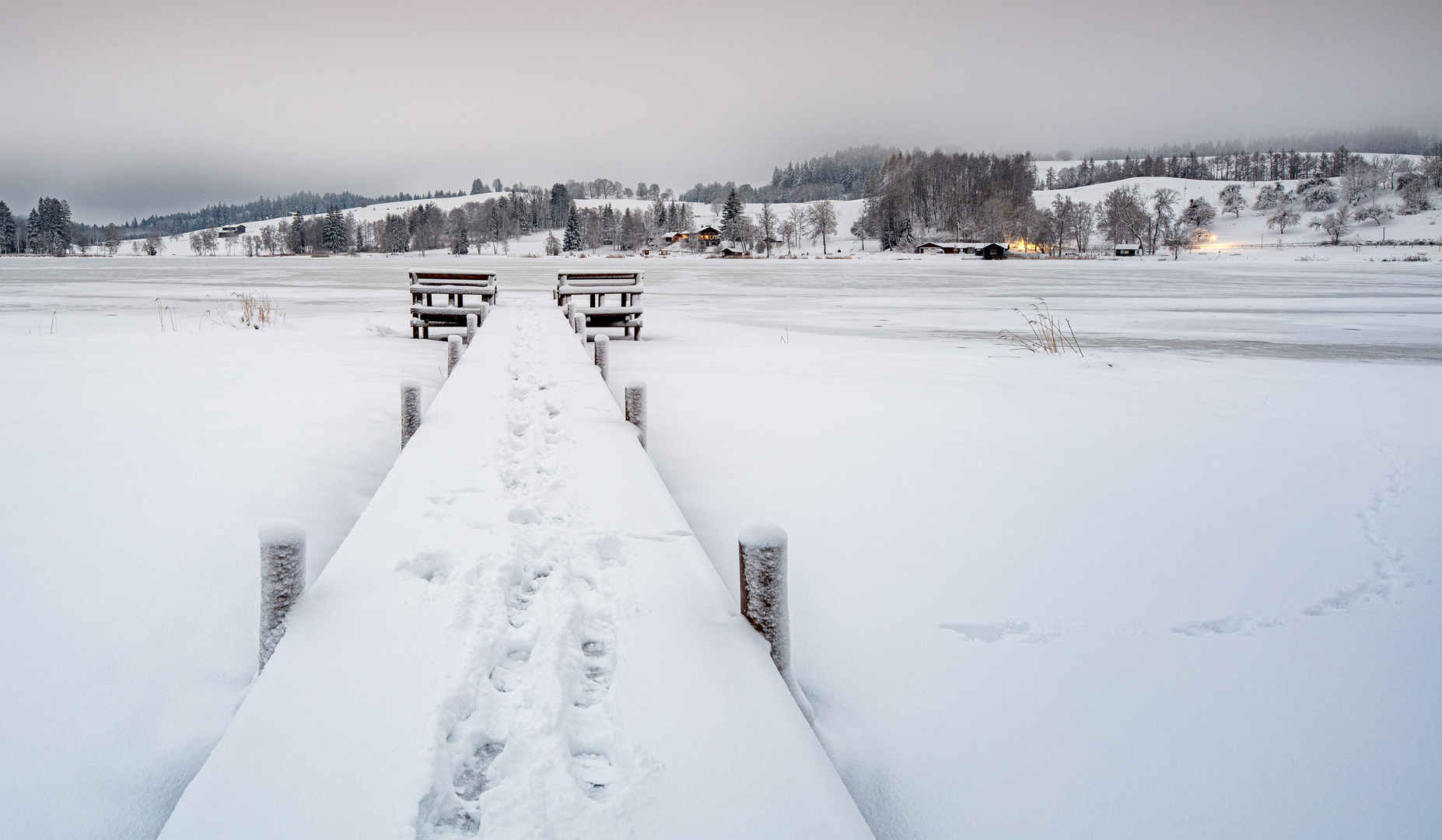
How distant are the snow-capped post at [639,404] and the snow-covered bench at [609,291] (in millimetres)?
8459

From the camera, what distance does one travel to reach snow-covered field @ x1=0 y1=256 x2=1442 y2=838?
2725mm

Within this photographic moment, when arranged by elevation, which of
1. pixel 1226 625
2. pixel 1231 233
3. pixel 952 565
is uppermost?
pixel 1231 233

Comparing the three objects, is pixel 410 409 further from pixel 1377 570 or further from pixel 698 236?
pixel 698 236

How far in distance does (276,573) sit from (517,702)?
3.55ft

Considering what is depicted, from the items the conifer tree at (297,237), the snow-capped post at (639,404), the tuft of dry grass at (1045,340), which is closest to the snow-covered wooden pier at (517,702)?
the snow-capped post at (639,404)

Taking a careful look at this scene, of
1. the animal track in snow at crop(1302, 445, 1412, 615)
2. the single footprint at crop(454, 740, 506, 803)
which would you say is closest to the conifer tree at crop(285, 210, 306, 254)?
the single footprint at crop(454, 740, 506, 803)

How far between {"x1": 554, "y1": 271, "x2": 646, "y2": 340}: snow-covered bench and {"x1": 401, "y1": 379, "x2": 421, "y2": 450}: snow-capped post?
861cm

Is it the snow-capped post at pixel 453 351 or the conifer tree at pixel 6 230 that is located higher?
the conifer tree at pixel 6 230

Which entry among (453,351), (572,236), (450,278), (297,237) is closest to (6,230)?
(297,237)

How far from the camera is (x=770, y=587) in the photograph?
2.86m

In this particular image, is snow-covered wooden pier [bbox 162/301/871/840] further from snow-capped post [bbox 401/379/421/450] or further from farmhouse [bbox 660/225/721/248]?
farmhouse [bbox 660/225/721/248]

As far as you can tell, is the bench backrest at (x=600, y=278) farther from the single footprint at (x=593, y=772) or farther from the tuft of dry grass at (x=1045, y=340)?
the single footprint at (x=593, y=772)

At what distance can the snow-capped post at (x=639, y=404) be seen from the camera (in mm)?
5883

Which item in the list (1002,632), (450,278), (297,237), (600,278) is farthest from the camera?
(297,237)
